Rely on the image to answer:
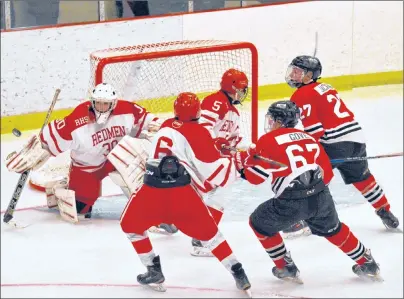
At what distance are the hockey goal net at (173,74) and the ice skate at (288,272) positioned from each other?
1.56 m

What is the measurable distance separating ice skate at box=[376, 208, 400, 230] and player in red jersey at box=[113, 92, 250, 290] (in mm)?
1114

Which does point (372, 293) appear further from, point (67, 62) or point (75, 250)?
point (67, 62)

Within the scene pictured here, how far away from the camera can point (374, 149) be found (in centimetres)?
643

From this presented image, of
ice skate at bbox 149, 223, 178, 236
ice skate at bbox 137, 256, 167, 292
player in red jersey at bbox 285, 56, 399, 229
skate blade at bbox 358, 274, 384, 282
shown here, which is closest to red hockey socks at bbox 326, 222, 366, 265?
skate blade at bbox 358, 274, 384, 282

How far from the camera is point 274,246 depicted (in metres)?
4.33

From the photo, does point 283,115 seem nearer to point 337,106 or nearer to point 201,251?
point 337,106

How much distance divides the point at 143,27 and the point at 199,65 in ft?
1.93

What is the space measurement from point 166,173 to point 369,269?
0.99m

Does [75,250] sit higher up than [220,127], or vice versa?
[220,127]

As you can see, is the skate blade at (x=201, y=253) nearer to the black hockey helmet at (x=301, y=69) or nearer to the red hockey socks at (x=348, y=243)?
the red hockey socks at (x=348, y=243)

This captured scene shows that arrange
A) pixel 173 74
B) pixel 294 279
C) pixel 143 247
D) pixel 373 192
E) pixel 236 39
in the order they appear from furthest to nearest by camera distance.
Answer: pixel 236 39, pixel 173 74, pixel 373 192, pixel 294 279, pixel 143 247

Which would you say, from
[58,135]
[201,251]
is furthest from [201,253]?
[58,135]

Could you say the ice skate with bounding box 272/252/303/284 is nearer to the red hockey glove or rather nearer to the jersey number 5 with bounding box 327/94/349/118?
the red hockey glove

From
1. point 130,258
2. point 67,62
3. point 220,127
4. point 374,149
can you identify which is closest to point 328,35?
point 374,149
